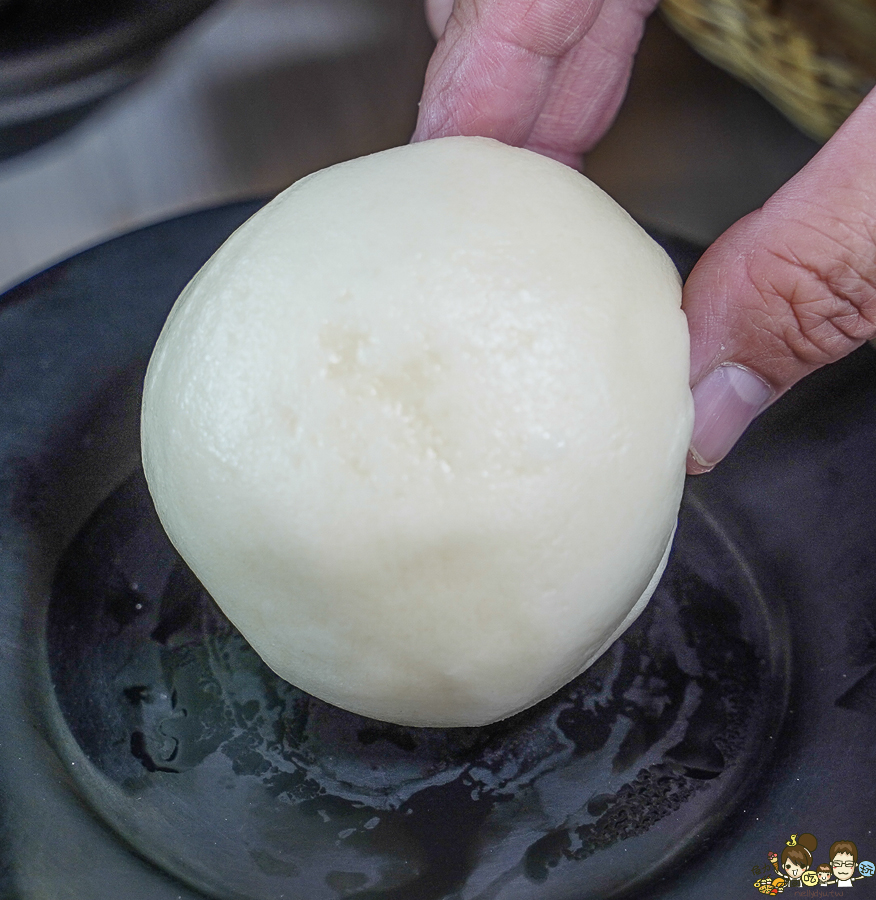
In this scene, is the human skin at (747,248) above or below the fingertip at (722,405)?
above

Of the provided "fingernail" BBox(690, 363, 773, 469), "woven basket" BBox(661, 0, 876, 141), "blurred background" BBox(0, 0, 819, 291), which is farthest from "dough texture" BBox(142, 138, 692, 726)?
"blurred background" BBox(0, 0, 819, 291)

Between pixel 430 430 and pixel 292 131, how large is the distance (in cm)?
101

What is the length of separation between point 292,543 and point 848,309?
442mm

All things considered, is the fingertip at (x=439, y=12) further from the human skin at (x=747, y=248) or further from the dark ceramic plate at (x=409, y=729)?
the dark ceramic plate at (x=409, y=729)

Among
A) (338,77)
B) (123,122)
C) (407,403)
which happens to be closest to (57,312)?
(407,403)

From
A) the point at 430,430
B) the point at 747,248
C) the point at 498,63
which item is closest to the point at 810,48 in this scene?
the point at 498,63

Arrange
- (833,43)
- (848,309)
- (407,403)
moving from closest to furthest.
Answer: (407,403), (848,309), (833,43)

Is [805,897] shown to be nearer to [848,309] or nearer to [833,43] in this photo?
[848,309]

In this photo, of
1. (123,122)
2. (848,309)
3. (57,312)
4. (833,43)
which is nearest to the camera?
(848,309)

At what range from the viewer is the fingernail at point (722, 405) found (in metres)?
0.70

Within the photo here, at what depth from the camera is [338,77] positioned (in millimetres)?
1487

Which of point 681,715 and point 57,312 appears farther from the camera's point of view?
point 57,312

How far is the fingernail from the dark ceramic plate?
15 centimetres

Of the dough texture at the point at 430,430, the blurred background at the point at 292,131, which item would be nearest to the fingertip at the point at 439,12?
the blurred background at the point at 292,131
